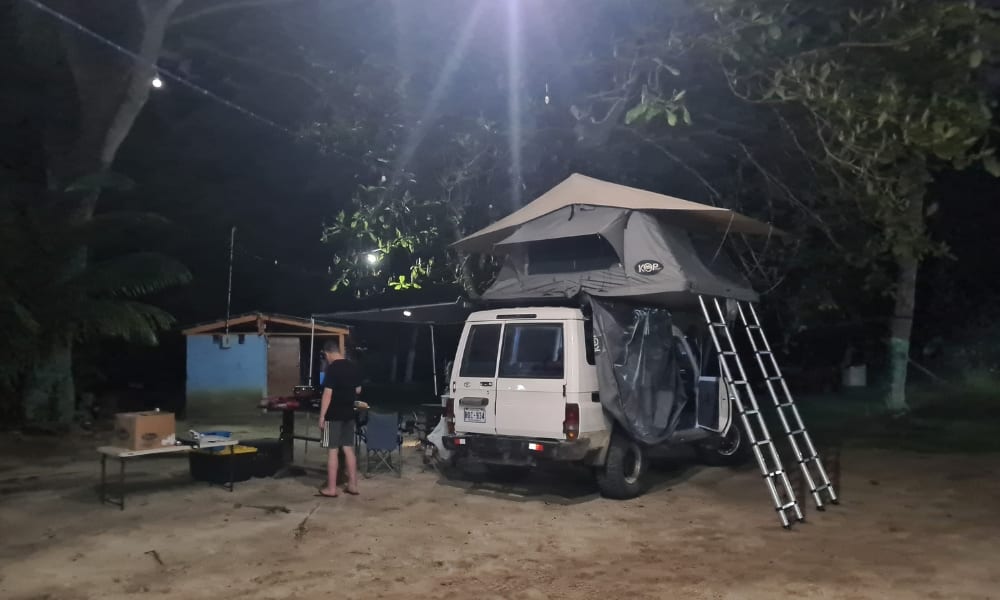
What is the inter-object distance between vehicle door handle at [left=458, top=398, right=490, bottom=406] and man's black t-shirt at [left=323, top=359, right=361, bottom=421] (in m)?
1.10

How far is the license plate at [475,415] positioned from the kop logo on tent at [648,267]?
2.08 m

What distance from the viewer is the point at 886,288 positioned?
13711mm

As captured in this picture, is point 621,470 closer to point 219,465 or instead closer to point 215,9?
point 219,465

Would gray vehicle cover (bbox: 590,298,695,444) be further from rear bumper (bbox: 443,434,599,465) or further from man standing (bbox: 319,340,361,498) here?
man standing (bbox: 319,340,361,498)

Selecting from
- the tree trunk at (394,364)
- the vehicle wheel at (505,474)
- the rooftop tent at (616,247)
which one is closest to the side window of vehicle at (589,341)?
the rooftop tent at (616,247)

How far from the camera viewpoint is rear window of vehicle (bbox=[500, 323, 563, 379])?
773 centimetres

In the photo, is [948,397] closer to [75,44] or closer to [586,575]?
[586,575]

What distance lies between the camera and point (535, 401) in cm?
767

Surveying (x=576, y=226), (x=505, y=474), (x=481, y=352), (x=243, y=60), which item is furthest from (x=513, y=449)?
(x=243, y=60)

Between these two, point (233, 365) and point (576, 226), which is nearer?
point (576, 226)

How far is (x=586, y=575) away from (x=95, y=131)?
13.0m

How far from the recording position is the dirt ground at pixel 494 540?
17.4 feet

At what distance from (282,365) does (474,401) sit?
31.5ft

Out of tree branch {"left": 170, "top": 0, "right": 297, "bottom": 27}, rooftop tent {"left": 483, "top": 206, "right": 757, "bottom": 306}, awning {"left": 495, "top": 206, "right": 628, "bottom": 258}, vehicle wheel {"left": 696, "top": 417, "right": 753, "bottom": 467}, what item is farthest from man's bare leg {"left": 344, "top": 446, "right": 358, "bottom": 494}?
tree branch {"left": 170, "top": 0, "right": 297, "bottom": 27}
